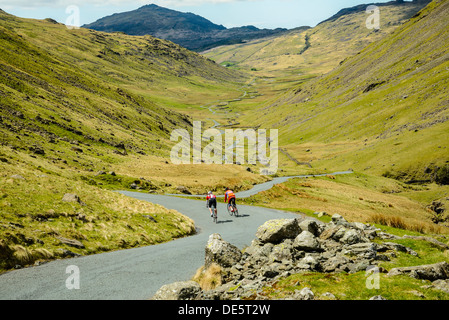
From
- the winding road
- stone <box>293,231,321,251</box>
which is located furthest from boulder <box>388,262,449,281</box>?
the winding road

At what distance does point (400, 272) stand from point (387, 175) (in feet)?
288

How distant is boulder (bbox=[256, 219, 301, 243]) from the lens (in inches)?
820

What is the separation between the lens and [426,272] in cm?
1295

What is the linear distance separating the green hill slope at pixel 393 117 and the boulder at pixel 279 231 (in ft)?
251

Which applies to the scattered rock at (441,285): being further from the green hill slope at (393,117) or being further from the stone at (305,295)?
the green hill slope at (393,117)

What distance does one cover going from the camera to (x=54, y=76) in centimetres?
12350

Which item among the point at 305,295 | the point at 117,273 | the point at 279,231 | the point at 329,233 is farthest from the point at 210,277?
the point at 329,233

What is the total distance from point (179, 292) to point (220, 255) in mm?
4747

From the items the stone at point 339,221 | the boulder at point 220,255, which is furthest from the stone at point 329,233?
the boulder at point 220,255

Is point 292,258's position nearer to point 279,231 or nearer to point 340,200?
point 279,231

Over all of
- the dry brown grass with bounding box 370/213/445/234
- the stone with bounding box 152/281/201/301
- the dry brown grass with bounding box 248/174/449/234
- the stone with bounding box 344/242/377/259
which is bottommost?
the dry brown grass with bounding box 248/174/449/234

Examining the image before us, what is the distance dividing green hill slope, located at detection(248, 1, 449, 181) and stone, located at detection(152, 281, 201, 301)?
8621cm

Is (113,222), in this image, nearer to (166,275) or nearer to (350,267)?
(166,275)

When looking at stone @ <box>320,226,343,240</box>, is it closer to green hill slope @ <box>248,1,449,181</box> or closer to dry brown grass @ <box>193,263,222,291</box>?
dry brown grass @ <box>193,263,222,291</box>
